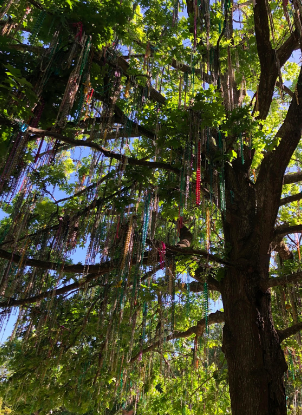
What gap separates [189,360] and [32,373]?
2.95 metres

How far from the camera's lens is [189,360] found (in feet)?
20.3

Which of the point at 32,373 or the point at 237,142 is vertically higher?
the point at 237,142

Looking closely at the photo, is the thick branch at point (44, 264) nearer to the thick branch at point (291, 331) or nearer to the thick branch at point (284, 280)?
the thick branch at point (284, 280)

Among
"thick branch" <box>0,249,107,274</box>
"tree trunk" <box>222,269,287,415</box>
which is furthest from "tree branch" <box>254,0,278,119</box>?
"thick branch" <box>0,249,107,274</box>

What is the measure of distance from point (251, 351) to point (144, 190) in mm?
2162

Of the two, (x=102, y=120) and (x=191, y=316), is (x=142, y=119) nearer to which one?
(x=102, y=120)

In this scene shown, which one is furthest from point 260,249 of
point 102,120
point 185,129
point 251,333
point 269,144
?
point 102,120

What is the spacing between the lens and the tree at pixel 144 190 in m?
3.27

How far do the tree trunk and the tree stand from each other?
13mm

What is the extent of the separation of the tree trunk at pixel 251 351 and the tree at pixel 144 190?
13mm

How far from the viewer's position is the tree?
3266 millimetres

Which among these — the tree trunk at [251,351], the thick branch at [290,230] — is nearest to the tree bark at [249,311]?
the tree trunk at [251,351]

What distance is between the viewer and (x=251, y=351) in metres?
2.99

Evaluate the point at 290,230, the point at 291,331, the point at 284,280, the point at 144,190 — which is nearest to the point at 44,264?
the point at 144,190
